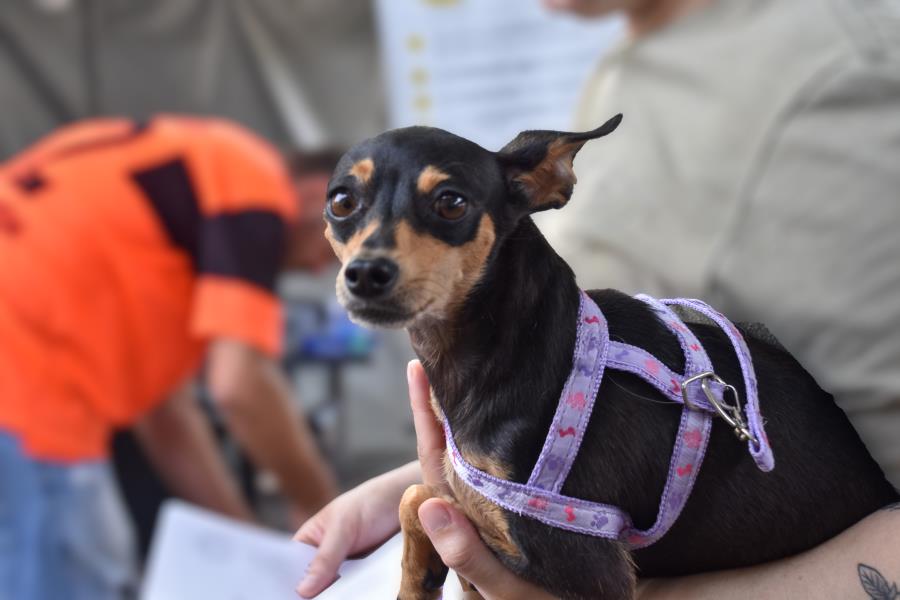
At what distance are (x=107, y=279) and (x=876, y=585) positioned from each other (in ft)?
4.72

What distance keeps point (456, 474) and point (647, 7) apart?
→ 19.7 inches

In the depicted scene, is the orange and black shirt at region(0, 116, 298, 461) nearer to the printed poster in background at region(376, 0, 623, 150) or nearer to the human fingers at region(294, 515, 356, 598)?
the printed poster in background at region(376, 0, 623, 150)

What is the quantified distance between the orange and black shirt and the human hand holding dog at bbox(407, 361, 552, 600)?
0.90 metres

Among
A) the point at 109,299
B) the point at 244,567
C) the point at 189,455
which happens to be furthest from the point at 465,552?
the point at 189,455

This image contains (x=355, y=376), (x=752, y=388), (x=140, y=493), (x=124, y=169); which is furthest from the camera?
(x=140, y=493)

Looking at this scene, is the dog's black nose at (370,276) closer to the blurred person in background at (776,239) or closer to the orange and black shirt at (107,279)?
the blurred person in background at (776,239)

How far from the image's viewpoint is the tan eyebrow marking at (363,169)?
0.36m

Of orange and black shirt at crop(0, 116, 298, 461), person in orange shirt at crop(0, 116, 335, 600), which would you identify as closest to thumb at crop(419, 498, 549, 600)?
person in orange shirt at crop(0, 116, 335, 600)

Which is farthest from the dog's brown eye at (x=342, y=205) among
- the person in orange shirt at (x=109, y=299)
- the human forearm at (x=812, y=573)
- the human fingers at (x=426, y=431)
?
the person in orange shirt at (x=109, y=299)

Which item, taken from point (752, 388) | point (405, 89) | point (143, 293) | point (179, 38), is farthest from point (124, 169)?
point (752, 388)

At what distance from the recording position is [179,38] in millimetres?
2350

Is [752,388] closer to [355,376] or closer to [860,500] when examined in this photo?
[860,500]

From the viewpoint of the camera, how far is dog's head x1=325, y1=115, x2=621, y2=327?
353 millimetres

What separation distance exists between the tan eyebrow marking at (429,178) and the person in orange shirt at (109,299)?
0.86 metres
